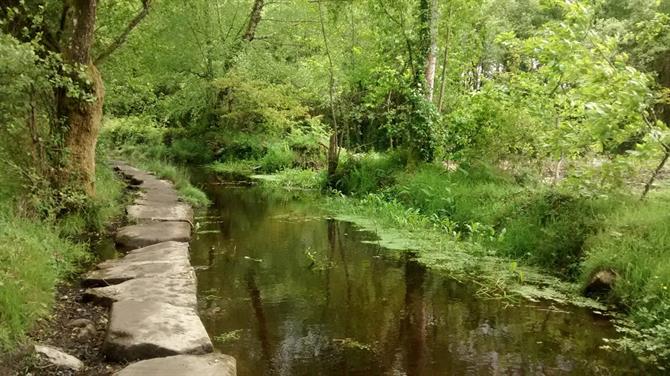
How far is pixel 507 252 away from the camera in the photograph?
24.7 feet

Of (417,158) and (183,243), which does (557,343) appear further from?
(417,158)

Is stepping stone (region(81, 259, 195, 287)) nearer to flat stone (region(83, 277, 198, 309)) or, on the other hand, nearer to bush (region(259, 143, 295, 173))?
flat stone (region(83, 277, 198, 309))

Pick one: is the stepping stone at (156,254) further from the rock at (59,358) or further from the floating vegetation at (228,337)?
the rock at (59,358)

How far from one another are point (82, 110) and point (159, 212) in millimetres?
2187

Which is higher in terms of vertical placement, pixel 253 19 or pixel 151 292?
pixel 253 19

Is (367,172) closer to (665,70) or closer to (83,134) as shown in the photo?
(83,134)

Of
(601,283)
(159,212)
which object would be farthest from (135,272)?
(601,283)

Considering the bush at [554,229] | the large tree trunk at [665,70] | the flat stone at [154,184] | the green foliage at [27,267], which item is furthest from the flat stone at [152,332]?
the large tree trunk at [665,70]

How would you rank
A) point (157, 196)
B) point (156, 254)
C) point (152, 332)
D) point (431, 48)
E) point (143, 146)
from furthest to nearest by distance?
point (143, 146), point (431, 48), point (157, 196), point (156, 254), point (152, 332)

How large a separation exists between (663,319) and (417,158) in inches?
276

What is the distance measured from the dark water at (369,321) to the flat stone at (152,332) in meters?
0.37

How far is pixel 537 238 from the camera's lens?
24.0 feet

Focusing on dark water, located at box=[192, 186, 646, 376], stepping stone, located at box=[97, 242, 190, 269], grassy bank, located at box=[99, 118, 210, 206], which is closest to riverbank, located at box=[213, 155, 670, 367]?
dark water, located at box=[192, 186, 646, 376]

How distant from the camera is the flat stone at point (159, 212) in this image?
8352mm
